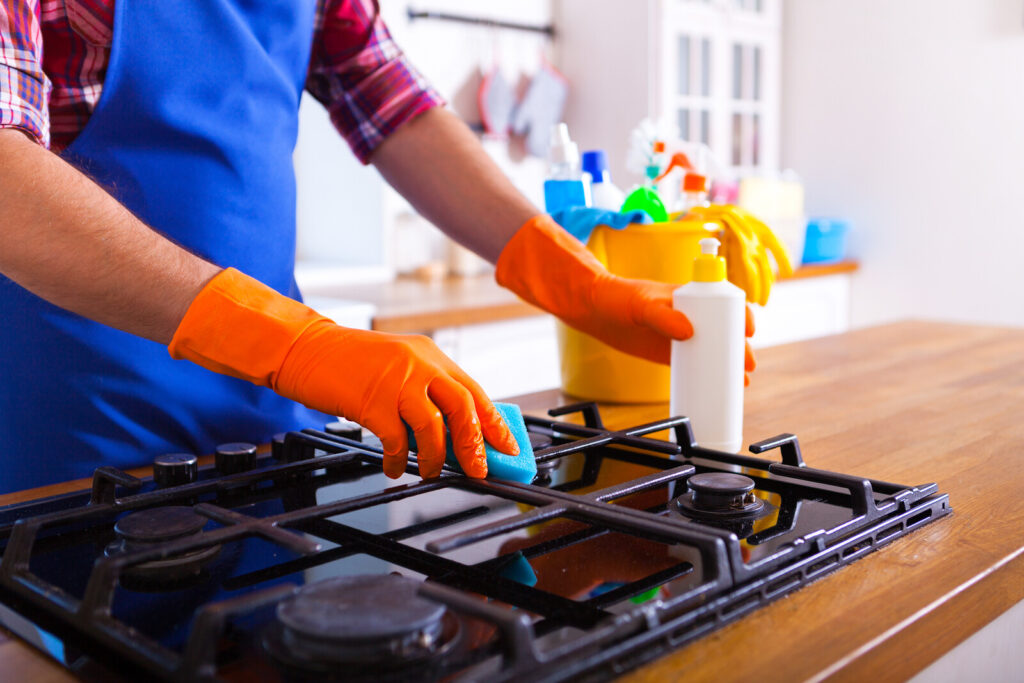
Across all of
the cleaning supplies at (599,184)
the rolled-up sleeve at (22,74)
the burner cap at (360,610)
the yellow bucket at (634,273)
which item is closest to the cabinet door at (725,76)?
the cleaning supplies at (599,184)

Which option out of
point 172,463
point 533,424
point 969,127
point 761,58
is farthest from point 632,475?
point 761,58

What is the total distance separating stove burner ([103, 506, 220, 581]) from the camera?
606 millimetres

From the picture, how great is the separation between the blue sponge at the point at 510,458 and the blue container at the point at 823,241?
3078 millimetres

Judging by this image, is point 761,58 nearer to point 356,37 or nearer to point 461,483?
point 356,37

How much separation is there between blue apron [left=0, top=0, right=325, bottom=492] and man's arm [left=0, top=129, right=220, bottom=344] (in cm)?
22

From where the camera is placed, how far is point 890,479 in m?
0.88

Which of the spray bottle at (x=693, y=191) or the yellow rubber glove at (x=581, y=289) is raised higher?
the spray bottle at (x=693, y=191)

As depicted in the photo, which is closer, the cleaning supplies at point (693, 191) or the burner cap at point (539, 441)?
the burner cap at point (539, 441)

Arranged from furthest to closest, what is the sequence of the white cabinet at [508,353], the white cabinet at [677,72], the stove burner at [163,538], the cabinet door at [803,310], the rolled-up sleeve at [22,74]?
1. the white cabinet at [677,72]
2. the cabinet door at [803,310]
3. the white cabinet at [508,353]
4. the rolled-up sleeve at [22,74]
5. the stove burner at [163,538]

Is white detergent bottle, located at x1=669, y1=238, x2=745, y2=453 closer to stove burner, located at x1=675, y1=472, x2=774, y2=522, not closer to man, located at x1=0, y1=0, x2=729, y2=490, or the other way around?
man, located at x1=0, y1=0, x2=729, y2=490

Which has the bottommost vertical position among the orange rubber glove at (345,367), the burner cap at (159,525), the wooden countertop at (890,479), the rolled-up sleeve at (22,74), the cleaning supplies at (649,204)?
the wooden countertop at (890,479)

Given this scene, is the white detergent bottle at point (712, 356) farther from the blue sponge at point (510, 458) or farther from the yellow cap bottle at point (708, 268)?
the blue sponge at point (510, 458)

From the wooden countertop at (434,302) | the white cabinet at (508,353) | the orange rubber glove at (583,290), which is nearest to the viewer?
the orange rubber glove at (583,290)

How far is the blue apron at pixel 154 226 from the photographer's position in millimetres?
1074
